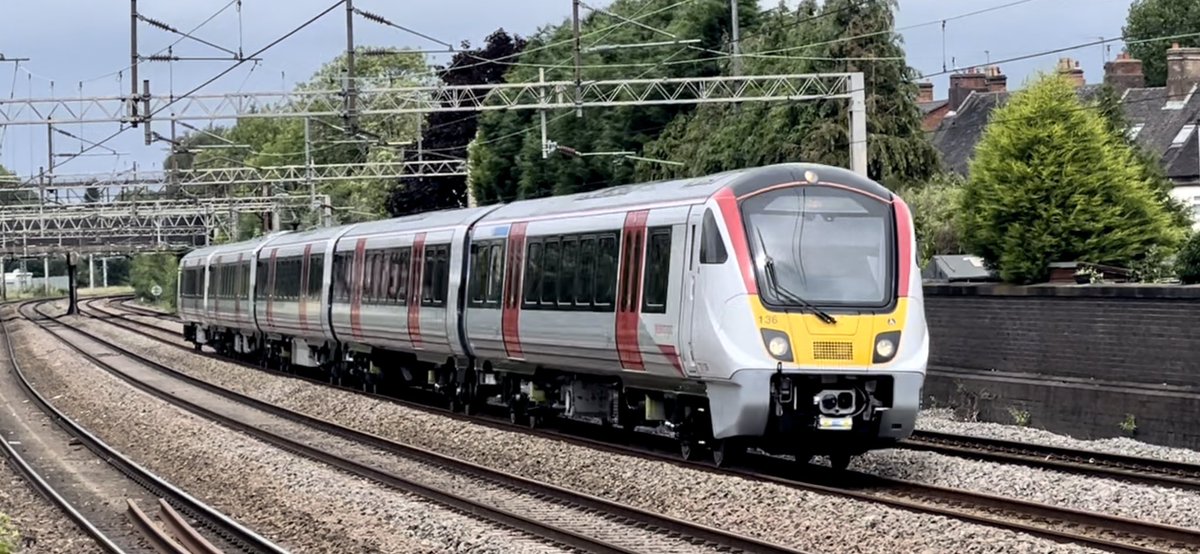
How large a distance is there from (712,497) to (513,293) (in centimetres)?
693

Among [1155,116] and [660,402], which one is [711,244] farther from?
[1155,116]

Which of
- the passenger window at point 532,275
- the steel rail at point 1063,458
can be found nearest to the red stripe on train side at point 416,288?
the passenger window at point 532,275

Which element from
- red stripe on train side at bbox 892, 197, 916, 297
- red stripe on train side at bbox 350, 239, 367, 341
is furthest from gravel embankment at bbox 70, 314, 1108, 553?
red stripe on train side at bbox 350, 239, 367, 341

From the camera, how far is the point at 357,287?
29078 millimetres

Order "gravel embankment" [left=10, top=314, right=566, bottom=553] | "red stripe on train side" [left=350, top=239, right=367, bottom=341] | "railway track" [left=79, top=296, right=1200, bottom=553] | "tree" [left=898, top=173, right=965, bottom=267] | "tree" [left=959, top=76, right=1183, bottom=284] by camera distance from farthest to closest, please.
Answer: "tree" [left=898, top=173, right=965, bottom=267] < "red stripe on train side" [left=350, top=239, right=367, bottom=341] < "tree" [left=959, top=76, right=1183, bottom=284] < "gravel embankment" [left=10, top=314, right=566, bottom=553] < "railway track" [left=79, top=296, right=1200, bottom=553]

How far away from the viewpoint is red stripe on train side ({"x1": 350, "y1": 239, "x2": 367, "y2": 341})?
94.7 feet

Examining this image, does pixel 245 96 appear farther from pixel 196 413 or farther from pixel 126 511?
pixel 126 511

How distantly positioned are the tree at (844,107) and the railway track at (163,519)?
22.0m

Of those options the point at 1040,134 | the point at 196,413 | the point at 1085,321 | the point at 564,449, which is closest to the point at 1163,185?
the point at 1040,134

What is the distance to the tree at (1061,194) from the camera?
74.5ft

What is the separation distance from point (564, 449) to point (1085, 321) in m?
6.00

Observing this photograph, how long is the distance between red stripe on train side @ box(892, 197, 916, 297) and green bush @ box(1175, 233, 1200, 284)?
5060 millimetres

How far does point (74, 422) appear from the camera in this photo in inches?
1041

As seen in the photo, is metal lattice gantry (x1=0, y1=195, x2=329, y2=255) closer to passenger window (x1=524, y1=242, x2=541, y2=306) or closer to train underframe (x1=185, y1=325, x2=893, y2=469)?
train underframe (x1=185, y1=325, x2=893, y2=469)
